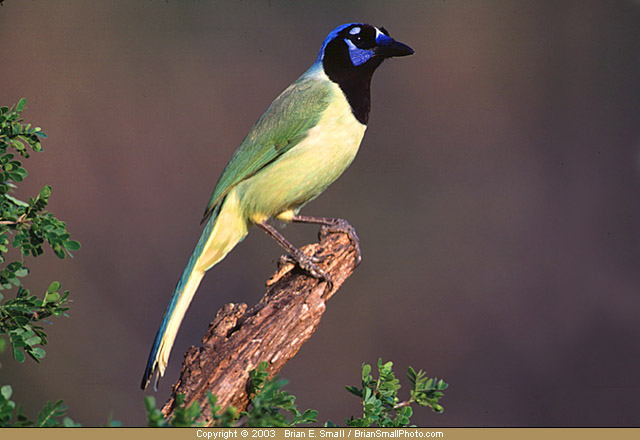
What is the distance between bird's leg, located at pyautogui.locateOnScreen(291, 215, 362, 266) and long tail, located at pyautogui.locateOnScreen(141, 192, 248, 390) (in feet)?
0.80

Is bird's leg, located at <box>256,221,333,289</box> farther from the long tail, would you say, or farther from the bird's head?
the bird's head

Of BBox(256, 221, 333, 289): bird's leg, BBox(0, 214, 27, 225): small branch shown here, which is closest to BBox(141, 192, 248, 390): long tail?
BBox(256, 221, 333, 289): bird's leg

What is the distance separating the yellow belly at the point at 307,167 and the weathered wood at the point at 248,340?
0.30 metres

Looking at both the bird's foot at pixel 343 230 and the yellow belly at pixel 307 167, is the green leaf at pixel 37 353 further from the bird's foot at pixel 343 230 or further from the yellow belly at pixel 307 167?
the bird's foot at pixel 343 230

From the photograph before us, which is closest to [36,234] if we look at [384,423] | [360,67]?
[384,423]

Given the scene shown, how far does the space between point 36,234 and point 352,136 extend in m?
1.14

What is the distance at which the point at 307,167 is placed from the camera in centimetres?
220

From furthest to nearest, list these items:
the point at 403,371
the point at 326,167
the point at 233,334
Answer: the point at 403,371 < the point at 326,167 < the point at 233,334

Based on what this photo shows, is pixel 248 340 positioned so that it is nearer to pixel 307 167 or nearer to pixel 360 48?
pixel 307 167

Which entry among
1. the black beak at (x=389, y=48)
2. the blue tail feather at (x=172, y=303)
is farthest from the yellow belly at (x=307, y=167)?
the black beak at (x=389, y=48)

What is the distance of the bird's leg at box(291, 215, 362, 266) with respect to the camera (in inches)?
90.4

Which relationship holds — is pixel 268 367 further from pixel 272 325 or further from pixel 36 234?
pixel 36 234

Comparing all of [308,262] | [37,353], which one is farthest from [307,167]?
[37,353]

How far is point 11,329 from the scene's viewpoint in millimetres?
1435
